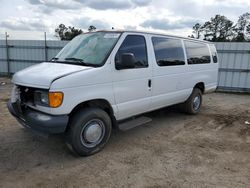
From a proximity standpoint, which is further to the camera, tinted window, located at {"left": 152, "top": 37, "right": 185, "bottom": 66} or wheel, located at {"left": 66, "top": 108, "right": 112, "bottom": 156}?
tinted window, located at {"left": 152, "top": 37, "right": 185, "bottom": 66}

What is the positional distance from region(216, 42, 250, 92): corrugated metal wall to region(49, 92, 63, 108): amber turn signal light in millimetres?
8927

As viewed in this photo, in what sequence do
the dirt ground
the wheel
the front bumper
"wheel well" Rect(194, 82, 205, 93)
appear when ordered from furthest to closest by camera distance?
"wheel well" Rect(194, 82, 205, 93) < the wheel < the front bumper < the dirt ground

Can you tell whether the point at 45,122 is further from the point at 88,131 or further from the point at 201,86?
the point at 201,86

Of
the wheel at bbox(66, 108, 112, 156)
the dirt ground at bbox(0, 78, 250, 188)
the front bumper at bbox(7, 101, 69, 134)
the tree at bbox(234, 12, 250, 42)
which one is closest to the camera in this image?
the dirt ground at bbox(0, 78, 250, 188)

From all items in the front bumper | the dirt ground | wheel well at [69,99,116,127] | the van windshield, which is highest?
the van windshield

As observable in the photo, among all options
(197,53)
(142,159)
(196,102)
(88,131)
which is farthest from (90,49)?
(196,102)

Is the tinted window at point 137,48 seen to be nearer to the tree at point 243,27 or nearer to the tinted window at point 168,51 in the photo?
the tinted window at point 168,51

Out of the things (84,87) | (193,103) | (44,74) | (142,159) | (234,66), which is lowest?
(142,159)

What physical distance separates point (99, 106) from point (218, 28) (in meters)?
49.2

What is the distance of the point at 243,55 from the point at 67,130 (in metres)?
8.94

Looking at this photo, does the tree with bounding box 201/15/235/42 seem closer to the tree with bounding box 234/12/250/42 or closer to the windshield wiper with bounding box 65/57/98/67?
the tree with bounding box 234/12/250/42

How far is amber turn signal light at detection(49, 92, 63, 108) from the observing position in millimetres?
3336

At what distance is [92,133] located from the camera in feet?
→ 12.9

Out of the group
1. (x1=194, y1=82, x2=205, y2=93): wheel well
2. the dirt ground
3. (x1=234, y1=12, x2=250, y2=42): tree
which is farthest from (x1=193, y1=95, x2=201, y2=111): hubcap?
(x1=234, y1=12, x2=250, y2=42): tree
